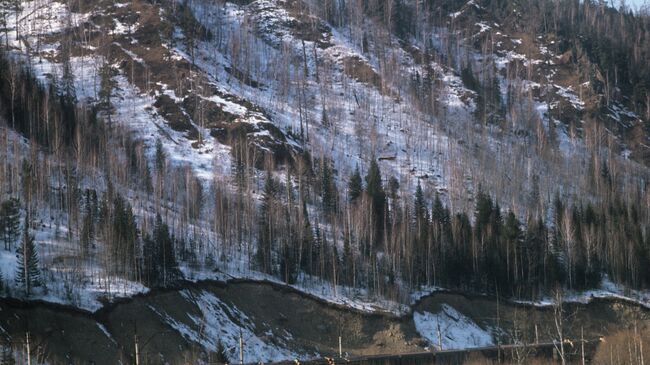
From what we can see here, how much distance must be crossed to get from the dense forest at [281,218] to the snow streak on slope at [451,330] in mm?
4603

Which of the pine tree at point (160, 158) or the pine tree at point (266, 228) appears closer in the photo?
the pine tree at point (266, 228)

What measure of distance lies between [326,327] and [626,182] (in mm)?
85104

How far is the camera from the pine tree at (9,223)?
74750 mm

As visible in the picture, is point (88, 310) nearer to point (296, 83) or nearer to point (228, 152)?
point (228, 152)

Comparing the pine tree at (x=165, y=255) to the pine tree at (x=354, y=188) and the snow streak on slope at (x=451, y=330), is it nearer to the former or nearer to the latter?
the snow streak on slope at (x=451, y=330)

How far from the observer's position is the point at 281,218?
101 meters

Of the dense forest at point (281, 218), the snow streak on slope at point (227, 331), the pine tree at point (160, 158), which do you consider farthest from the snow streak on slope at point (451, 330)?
the pine tree at point (160, 158)

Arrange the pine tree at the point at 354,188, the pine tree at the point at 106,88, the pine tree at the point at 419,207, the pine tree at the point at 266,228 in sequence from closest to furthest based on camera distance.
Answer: the pine tree at the point at 266,228 < the pine tree at the point at 419,207 < the pine tree at the point at 354,188 < the pine tree at the point at 106,88

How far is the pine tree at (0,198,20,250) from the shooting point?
74.8 m

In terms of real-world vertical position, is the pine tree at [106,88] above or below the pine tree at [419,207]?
above

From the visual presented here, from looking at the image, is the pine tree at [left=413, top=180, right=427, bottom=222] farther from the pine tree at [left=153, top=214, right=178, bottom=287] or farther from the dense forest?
the pine tree at [left=153, top=214, right=178, bottom=287]

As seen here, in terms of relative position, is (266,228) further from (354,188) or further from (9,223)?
(9,223)

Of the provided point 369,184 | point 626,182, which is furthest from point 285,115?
point 626,182

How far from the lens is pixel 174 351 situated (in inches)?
2606
